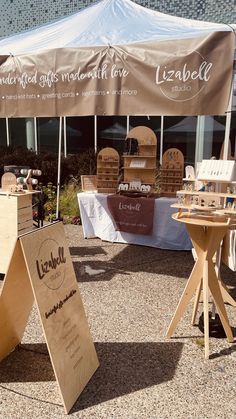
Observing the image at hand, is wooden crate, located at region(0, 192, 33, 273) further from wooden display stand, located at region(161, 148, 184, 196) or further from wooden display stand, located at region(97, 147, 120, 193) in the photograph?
wooden display stand, located at region(161, 148, 184, 196)

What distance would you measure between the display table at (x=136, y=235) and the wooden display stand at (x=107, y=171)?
0.71 ft

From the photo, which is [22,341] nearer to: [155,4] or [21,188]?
[21,188]

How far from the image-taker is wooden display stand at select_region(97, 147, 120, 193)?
604cm

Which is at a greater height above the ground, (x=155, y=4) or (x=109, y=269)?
(x=155, y=4)

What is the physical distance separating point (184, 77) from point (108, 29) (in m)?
1.67

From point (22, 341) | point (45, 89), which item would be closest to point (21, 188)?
point (45, 89)

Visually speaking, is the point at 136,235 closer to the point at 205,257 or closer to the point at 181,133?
the point at 205,257

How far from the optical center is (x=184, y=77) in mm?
3820

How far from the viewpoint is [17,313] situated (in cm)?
278

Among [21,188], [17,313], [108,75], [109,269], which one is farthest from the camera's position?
[109,269]

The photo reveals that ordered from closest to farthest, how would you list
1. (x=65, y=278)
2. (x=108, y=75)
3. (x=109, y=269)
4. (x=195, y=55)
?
(x=65, y=278)
(x=195, y=55)
(x=108, y=75)
(x=109, y=269)

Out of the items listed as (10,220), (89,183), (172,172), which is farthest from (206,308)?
(89,183)

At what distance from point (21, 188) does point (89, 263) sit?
136 centimetres

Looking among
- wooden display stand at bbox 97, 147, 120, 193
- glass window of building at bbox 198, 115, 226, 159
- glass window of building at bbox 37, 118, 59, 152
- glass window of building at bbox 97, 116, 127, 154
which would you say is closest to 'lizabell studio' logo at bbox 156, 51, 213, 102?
wooden display stand at bbox 97, 147, 120, 193
